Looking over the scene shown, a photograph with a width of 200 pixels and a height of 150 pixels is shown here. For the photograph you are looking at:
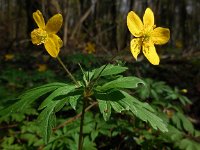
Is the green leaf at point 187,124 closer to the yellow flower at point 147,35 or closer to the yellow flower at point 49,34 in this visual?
the yellow flower at point 147,35

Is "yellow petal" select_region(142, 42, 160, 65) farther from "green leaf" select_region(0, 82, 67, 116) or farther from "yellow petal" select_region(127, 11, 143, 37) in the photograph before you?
"green leaf" select_region(0, 82, 67, 116)

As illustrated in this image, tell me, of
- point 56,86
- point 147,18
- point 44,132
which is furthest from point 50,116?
point 147,18

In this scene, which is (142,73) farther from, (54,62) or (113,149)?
(113,149)

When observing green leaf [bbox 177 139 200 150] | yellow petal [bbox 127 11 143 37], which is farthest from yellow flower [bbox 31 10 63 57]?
green leaf [bbox 177 139 200 150]

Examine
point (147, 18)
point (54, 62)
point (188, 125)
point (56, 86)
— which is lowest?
point (188, 125)

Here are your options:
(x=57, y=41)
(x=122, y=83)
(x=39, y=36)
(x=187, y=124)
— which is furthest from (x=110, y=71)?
(x=187, y=124)

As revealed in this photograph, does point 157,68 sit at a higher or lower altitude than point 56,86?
higher
